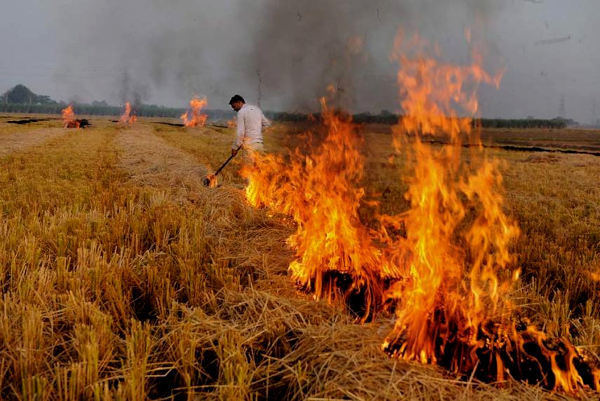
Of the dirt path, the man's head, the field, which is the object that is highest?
the man's head

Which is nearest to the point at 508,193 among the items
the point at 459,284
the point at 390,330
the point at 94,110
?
the point at 459,284

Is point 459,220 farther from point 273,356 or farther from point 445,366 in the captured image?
point 273,356

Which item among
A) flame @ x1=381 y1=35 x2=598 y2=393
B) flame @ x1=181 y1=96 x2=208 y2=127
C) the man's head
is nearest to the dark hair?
the man's head

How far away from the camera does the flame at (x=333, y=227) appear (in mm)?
3834

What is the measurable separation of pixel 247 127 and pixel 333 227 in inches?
219

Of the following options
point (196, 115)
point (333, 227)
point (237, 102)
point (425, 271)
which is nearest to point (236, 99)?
point (237, 102)

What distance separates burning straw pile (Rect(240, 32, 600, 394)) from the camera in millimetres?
2672

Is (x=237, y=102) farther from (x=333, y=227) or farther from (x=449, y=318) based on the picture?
(x=449, y=318)

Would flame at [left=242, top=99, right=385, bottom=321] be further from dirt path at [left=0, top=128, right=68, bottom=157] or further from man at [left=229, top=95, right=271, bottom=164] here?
dirt path at [left=0, top=128, right=68, bottom=157]

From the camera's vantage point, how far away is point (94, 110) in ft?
586

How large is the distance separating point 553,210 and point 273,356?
7934 mm

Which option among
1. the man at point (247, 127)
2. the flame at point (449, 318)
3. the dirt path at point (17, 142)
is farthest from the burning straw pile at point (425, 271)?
the dirt path at point (17, 142)

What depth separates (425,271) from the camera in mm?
3496

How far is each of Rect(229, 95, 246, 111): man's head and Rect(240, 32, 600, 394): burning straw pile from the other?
320 cm
